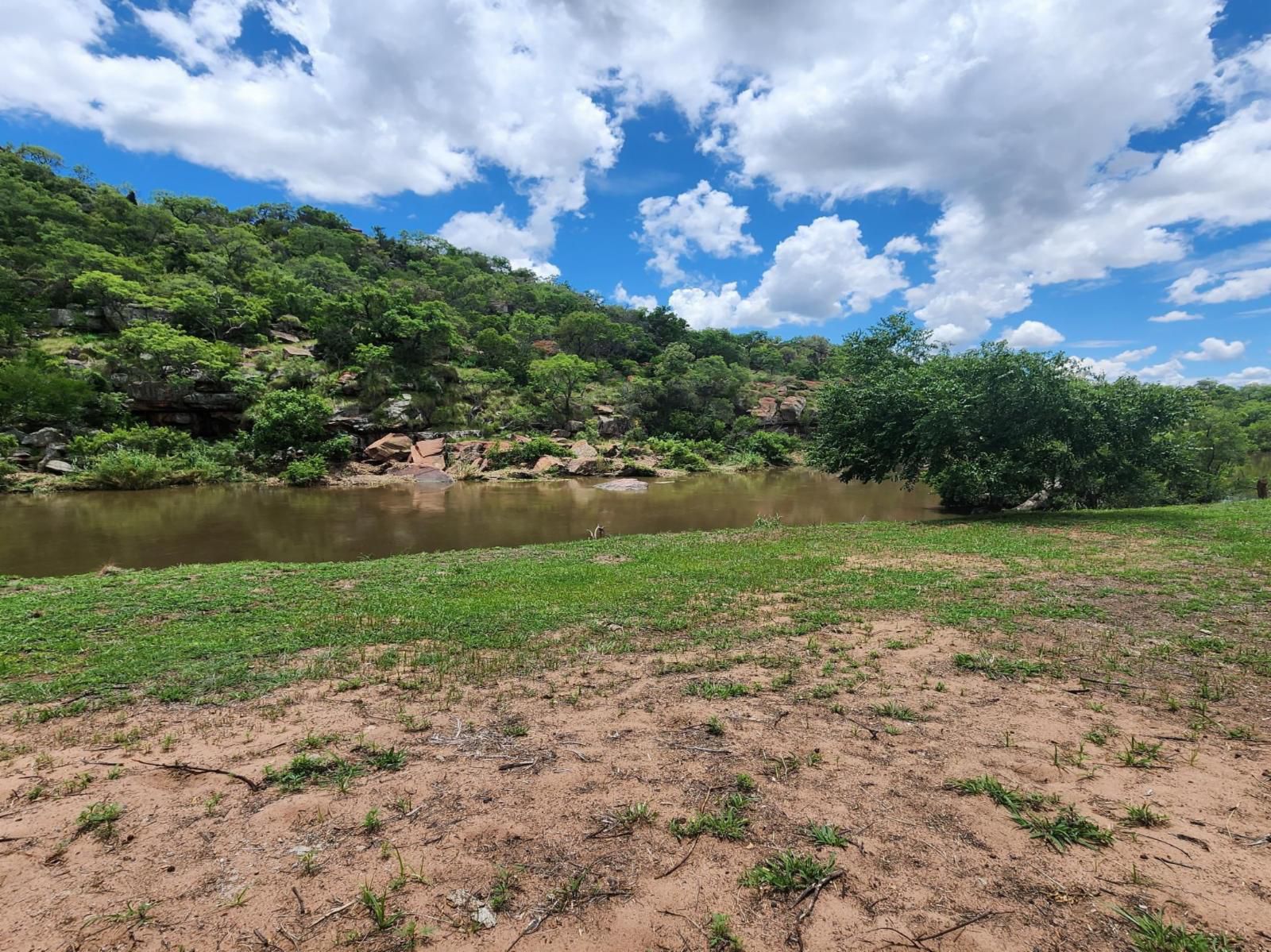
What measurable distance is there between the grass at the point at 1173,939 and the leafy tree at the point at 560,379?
152 feet

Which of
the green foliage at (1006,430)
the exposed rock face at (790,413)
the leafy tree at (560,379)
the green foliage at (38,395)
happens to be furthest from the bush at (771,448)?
the green foliage at (38,395)

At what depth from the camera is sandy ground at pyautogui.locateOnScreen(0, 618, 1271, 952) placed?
8.63ft

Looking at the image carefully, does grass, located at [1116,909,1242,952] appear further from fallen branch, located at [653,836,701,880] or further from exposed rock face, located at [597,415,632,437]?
exposed rock face, located at [597,415,632,437]

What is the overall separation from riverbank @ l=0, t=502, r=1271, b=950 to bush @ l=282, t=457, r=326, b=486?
27.0 metres

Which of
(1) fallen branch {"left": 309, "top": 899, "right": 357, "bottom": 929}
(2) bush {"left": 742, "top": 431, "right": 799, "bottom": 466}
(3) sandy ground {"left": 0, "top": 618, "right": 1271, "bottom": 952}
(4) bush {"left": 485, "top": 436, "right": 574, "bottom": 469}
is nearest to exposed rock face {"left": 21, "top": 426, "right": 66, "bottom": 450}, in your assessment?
(4) bush {"left": 485, "top": 436, "right": 574, "bottom": 469}

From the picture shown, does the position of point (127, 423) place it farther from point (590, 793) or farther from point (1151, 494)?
point (1151, 494)

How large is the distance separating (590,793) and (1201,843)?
3459mm

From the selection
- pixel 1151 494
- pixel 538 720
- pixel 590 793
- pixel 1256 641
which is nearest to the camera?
pixel 590 793

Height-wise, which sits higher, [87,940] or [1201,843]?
[1201,843]

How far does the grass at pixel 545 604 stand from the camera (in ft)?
19.5

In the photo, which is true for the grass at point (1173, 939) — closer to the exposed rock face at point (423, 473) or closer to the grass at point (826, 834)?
the grass at point (826, 834)

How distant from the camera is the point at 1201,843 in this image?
9.98 ft

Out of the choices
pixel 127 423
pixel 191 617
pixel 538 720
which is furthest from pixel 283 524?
pixel 127 423

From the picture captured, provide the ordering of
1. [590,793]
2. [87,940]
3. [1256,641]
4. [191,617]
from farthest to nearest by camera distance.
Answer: [191,617]
[1256,641]
[590,793]
[87,940]
